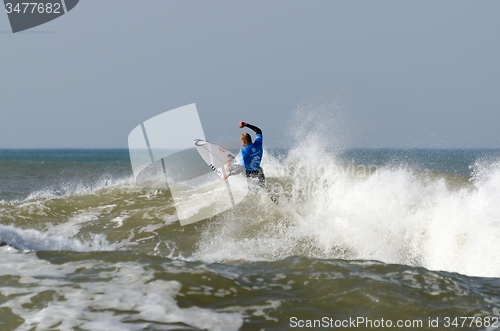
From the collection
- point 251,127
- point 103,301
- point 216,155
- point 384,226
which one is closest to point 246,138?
point 251,127

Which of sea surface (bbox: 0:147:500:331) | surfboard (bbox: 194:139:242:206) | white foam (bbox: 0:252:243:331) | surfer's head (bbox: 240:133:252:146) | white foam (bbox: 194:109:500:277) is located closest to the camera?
white foam (bbox: 0:252:243:331)

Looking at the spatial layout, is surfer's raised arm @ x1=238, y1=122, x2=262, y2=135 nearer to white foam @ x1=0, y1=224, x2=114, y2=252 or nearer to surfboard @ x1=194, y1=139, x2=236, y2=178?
surfboard @ x1=194, y1=139, x2=236, y2=178

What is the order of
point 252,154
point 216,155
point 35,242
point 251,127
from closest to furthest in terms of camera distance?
point 35,242 → point 251,127 → point 252,154 → point 216,155

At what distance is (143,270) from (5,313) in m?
1.22

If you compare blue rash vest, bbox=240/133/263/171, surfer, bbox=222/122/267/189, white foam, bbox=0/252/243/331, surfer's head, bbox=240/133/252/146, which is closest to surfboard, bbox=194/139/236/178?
surfer, bbox=222/122/267/189

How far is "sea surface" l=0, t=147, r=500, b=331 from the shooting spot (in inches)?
122

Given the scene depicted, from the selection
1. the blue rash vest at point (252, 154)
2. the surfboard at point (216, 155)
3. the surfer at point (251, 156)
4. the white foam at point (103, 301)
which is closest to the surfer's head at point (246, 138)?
the surfer at point (251, 156)

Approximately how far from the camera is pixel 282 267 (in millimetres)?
4500

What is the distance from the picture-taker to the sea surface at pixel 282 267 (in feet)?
10.1

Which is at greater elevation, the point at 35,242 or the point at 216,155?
the point at 216,155

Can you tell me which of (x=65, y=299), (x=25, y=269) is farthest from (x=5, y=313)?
(x=25, y=269)

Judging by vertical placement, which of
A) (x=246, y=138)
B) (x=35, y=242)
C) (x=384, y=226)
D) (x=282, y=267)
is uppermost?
(x=246, y=138)

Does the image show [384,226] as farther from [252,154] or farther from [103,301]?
[103,301]

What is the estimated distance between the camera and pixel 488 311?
3498 mm
